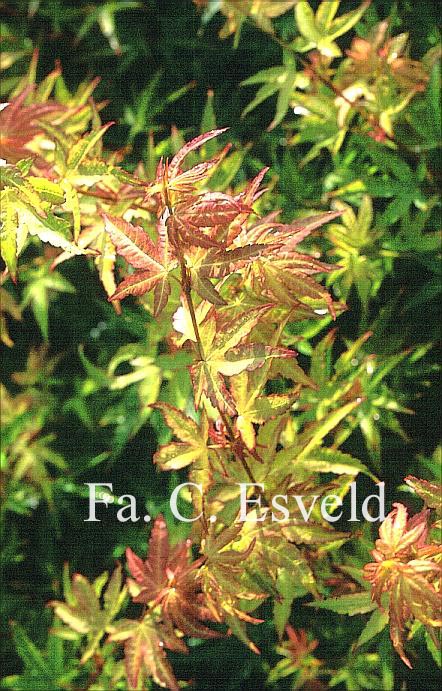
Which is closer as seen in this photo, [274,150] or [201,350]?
[201,350]

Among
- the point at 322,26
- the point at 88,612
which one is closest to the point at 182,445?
the point at 88,612

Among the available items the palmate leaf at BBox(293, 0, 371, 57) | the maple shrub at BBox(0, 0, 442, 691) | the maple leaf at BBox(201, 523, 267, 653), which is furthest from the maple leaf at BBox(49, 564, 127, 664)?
the palmate leaf at BBox(293, 0, 371, 57)

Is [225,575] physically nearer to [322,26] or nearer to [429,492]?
[429,492]

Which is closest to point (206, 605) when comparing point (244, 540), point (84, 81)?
point (244, 540)

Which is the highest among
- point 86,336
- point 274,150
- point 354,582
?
point 274,150

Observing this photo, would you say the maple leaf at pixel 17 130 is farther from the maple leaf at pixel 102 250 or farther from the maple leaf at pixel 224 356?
the maple leaf at pixel 224 356

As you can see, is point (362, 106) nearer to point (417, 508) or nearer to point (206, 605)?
point (417, 508)

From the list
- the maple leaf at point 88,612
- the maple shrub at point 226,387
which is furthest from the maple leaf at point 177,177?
the maple leaf at point 88,612
